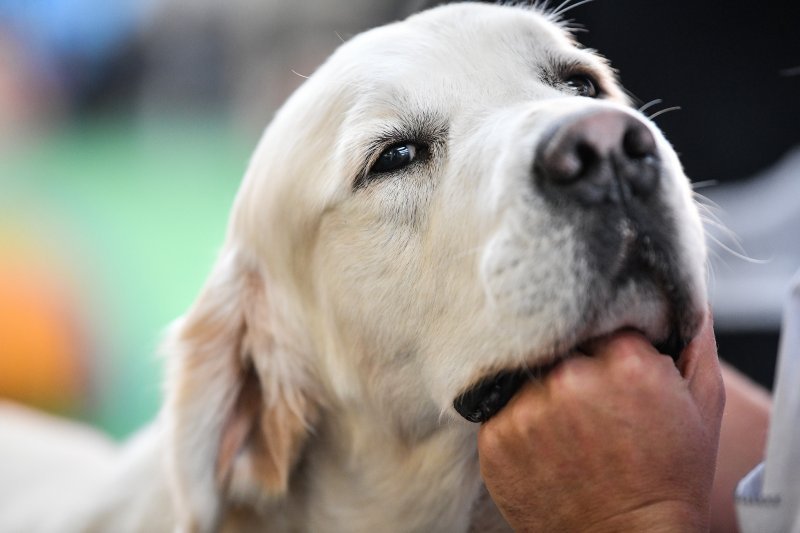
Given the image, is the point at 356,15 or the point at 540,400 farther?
the point at 356,15

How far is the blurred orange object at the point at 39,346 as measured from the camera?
393cm

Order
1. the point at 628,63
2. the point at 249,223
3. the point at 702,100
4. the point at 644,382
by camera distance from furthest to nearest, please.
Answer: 1. the point at 702,100
2. the point at 628,63
3. the point at 249,223
4. the point at 644,382

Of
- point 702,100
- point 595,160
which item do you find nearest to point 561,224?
point 595,160

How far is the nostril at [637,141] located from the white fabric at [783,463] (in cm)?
44

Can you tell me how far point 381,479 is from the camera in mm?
1545

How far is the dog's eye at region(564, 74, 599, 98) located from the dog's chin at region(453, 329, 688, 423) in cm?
62

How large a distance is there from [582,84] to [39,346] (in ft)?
11.4

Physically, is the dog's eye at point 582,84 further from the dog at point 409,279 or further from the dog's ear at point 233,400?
the dog's ear at point 233,400

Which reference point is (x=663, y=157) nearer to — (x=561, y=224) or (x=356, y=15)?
(x=561, y=224)

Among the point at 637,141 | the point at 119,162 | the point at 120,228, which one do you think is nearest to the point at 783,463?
the point at 637,141

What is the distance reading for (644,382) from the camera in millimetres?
1004

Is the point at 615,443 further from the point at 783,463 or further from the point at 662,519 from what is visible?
the point at 783,463

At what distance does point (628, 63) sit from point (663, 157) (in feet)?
4.10

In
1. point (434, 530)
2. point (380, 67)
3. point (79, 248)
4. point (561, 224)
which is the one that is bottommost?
point (79, 248)
